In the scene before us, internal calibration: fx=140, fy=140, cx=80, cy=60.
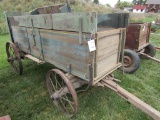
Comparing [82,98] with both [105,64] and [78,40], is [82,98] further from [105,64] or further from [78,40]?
[78,40]

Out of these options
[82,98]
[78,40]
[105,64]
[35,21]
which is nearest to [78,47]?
[78,40]

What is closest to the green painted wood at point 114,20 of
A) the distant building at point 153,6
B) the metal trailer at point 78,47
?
the metal trailer at point 78,47

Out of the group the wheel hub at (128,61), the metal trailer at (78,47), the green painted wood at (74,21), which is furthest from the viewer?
the wheel hub at (128,61)

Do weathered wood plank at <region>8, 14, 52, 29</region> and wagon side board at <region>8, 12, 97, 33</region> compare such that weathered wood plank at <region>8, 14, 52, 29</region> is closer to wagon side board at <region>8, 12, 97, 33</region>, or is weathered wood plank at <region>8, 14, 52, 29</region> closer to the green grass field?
wagon side board at <region>8, 12, 97, 33</region>


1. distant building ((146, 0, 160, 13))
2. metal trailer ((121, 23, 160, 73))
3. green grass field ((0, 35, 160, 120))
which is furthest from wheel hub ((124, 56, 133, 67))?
distant building ((146, 0, 160, 13))

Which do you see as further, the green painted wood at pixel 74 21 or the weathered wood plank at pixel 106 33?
the weathered wood plank at pixel 106 33

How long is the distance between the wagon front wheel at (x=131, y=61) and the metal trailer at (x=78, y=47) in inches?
51.9

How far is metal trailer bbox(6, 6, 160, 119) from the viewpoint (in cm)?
201

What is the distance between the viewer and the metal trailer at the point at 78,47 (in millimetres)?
2008

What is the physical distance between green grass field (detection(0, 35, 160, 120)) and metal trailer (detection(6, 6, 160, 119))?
357mm

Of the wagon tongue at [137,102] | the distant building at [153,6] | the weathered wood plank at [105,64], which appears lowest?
the wagon tongue at [137,102]

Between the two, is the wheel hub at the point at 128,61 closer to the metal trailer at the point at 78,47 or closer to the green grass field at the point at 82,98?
the green grass field at the point at 82,98

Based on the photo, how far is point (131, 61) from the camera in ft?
13.3

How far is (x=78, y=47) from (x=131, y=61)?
7.98 ft
